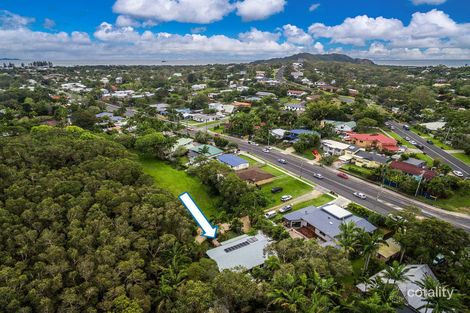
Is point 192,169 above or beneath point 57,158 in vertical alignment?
beneath

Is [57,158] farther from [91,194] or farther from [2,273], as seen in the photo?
[2,273]

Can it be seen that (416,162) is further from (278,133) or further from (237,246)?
(237,246)

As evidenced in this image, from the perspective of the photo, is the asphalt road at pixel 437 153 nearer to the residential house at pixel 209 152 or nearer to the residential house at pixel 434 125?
the residential house at pixel 434 125

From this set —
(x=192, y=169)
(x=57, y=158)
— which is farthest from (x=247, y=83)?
(x=57, y=158)

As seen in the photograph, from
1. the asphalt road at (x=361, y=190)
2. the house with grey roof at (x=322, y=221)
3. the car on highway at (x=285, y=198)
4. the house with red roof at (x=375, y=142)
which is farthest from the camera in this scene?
the house with red roof at (x=375, y=142)

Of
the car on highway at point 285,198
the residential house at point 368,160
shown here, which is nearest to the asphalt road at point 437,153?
the residential house at point 368,160

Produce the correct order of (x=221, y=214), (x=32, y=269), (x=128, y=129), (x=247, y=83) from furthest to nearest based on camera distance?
(x=247, y=83), (x=128, y=129), (x=221, y=214), (x=32, y=269)

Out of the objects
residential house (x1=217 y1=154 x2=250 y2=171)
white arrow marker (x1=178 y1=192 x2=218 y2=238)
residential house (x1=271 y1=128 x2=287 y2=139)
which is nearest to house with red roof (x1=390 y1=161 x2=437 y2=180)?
residential house (x1=271 y1=128 x2=287 y2=139)
